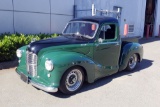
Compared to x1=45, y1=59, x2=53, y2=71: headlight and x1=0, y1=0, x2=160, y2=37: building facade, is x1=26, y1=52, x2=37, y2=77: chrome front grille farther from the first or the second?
x1=0, y1=0, x2=160, y2=37: building facade

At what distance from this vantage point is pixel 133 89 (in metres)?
5.41

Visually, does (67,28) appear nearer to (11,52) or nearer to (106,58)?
(106,58)

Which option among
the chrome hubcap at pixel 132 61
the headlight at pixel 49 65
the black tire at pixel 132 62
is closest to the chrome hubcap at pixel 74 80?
the headlight at pixel 49 65

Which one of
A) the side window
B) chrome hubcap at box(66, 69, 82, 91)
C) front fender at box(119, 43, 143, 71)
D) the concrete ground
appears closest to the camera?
the concrete ground

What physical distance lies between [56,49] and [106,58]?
5.33ft

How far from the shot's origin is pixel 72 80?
4949mm

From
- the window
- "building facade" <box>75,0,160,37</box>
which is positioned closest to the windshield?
"building facade" <box>75,0,160,37</box>

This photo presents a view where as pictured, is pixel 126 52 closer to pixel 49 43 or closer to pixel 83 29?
pixel 83 29

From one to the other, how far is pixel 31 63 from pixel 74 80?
1131 millimetres

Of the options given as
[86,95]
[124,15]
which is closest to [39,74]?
[86,95]

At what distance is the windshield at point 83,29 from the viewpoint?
5469 mm

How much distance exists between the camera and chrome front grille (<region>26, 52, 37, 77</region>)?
15.6ft

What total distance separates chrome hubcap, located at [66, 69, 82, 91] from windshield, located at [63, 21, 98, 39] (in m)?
1.07

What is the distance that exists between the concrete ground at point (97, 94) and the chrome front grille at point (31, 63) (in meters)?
0.53
